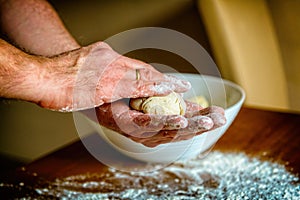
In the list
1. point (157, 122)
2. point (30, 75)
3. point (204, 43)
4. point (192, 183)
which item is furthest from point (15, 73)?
point (204, 43)

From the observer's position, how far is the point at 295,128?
1.26 m

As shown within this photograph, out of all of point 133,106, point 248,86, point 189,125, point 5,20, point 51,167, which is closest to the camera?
point 189,125

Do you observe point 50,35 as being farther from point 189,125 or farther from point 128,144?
point 189,125

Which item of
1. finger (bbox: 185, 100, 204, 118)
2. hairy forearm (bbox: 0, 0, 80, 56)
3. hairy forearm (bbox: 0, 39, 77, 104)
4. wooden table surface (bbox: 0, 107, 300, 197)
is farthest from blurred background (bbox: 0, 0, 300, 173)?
hairy forearm (bbox: 0, 39, 77, 104)

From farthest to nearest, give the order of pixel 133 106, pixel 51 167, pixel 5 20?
1. pixel 5 20
2. pixel 51 167
3. pixel 133 106

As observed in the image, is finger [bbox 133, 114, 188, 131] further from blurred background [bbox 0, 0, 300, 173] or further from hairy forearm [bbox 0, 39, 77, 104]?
blurred background [bbox 0, 0, 300, 173]

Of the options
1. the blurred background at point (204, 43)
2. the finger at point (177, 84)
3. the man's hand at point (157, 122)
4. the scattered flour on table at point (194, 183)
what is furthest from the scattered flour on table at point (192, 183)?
the blurred background at point (204, 43)

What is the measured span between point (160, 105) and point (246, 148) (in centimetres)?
31

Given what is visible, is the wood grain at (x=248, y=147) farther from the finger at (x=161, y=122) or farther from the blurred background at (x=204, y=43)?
the blurred background at (x=204, y=43)

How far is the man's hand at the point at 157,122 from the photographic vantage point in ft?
2.89

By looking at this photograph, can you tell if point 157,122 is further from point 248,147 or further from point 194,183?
point 248,147

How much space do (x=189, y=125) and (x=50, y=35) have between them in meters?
0.47

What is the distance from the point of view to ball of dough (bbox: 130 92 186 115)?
976mm

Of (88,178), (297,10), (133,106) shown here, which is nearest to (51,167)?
(88,178)
